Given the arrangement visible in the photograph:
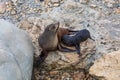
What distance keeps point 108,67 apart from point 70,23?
763mm

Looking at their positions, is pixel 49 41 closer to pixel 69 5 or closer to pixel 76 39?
pixel 76 39

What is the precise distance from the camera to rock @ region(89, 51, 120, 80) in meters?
3.52

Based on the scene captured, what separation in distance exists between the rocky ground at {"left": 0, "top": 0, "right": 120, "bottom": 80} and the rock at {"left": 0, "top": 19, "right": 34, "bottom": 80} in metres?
0.29

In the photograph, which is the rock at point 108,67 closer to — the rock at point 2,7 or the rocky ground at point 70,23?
the rocky ground at point 70,23

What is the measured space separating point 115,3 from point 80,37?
2.97 ft

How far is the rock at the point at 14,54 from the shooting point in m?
3.20

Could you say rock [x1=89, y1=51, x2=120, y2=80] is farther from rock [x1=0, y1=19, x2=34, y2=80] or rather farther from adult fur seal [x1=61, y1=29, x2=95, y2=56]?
rock [x1=0, y1=19, x2=34, y2=80]

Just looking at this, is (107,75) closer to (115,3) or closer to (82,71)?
(82,71)

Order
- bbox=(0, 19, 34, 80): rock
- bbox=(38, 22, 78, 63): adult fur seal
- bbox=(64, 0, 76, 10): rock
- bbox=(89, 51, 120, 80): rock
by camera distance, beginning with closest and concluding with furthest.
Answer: bbox=(0, 19, 34, 80): rock, bbox=(89, 51, 120, 80): rock, bbox=(38, 22, 78, 63): adult fur seal, bbox=(64, 0, 76, 10): rock

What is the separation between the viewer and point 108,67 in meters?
3.59

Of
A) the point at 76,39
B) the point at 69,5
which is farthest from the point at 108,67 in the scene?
the point at 69,5

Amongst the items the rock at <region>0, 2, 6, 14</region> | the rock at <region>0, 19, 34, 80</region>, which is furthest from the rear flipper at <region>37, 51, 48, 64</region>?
the rock at <region>0, 2, 6, 14</region>

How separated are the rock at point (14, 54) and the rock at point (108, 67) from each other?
61 centimetres

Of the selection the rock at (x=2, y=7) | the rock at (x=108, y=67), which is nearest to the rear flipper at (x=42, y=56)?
the rock at (x=108, y=67)
